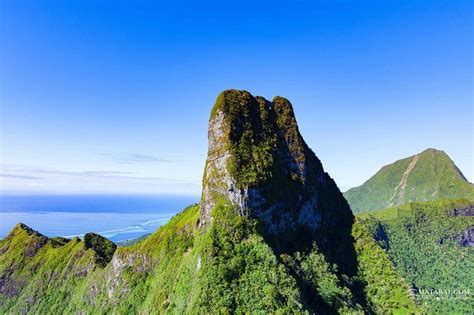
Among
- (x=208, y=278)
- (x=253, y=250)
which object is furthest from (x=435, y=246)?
(x=208, y=278)

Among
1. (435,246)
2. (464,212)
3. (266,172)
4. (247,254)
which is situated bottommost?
(435,246)

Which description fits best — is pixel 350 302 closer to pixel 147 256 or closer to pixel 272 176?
pixel 272 176

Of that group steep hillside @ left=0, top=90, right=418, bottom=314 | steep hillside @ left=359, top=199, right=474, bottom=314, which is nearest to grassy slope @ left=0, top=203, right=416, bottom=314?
steep hillside @ left=0, top=90, right=418, bottom=314

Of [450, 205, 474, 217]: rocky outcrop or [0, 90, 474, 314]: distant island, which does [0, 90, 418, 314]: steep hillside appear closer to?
[0, 90, 474, 314]: distant island

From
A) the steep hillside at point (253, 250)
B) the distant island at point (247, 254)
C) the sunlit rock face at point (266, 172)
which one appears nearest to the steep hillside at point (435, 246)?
the distant island at point (247, 254)

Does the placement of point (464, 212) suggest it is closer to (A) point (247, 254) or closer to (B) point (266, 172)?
(B) point (266, 172)

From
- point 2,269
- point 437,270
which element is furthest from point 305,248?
→ point 437,270
